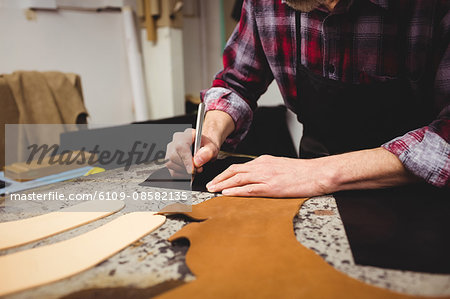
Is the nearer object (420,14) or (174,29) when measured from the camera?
(420,14)

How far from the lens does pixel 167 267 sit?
0.51 m

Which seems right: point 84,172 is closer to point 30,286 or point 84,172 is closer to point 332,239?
point 30,286

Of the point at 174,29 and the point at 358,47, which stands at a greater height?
the point at 174,29

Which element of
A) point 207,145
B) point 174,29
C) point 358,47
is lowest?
point 207,145

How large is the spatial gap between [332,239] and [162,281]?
305mm

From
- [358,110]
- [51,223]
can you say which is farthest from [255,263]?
[358,110]

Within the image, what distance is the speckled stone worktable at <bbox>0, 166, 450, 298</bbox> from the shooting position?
45 centimetres

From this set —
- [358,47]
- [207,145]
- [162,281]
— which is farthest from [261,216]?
[358,47]

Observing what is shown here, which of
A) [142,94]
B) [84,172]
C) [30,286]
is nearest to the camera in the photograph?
[30,286]

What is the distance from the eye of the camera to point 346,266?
1.64ft

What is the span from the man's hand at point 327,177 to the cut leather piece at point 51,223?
11.6 inches

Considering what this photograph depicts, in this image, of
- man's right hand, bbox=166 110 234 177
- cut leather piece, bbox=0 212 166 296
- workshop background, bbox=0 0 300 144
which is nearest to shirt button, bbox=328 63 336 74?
man's right hand, bbox=166 110 234 177

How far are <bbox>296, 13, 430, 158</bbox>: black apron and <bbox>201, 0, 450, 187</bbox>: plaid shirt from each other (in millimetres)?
43

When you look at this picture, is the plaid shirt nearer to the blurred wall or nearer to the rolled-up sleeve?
the rolled-up sleeve
